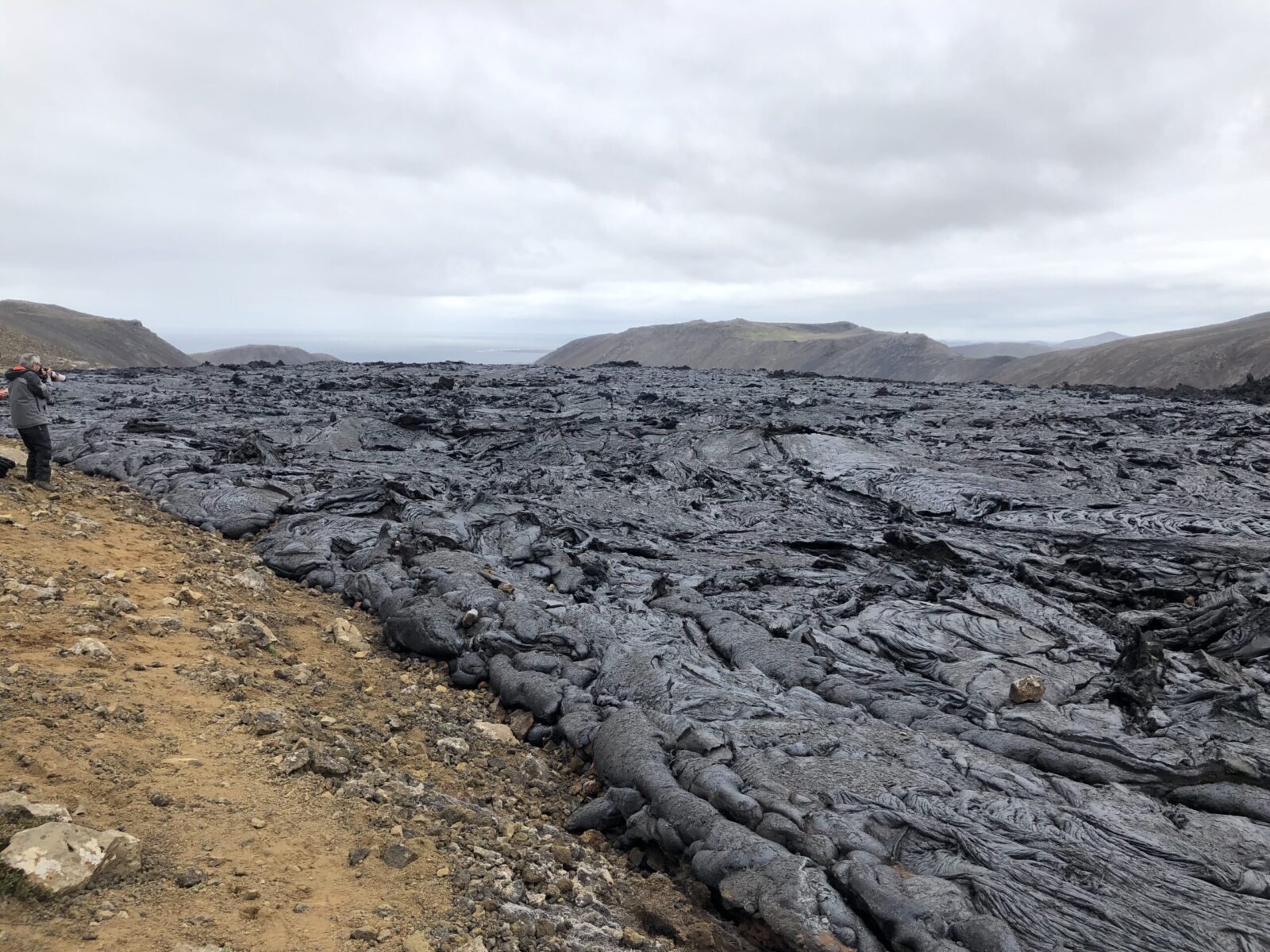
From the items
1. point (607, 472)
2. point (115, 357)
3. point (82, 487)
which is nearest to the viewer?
point (82, 487)

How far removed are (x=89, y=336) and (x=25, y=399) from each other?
68041mm

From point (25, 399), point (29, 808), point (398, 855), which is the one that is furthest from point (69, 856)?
point (25, 399)

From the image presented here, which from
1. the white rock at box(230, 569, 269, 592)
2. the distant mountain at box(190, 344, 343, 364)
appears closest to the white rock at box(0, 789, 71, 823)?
the white rock at box(230, 569, 269, 592)

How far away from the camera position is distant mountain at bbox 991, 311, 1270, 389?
51562 millimetres

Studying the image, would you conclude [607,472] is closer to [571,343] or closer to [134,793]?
[134,793]

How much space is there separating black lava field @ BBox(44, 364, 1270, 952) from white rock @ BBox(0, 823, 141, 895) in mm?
2677

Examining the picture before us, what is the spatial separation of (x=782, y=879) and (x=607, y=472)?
1147 centimetres

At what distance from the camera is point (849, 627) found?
Result: 26.1 ft

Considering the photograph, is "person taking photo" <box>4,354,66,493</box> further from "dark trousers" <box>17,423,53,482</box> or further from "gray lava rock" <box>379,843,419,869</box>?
"gray lava rock" <box>379,843,419,869</box>

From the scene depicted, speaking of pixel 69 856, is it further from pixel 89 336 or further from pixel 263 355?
pixel 263 355

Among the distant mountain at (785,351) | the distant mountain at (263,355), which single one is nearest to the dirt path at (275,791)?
the distant mountain at (785,351)

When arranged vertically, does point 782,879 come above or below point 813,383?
below

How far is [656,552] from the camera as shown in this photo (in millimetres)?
10914

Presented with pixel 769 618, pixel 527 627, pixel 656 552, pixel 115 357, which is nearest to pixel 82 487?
pixel 527 627
